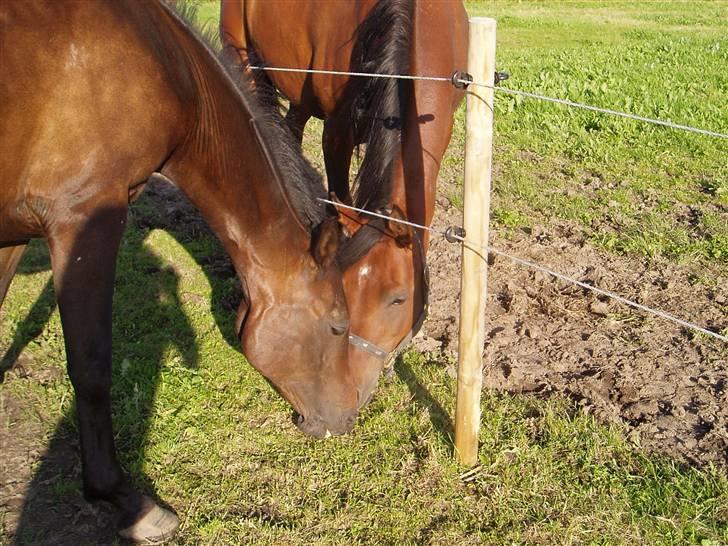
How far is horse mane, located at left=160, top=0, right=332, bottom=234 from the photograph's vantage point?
9.78 feet

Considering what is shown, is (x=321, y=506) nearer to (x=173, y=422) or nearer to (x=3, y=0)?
(x=173, y=422)

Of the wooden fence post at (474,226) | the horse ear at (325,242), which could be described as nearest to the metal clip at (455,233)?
the wooden fence post at (474,226)

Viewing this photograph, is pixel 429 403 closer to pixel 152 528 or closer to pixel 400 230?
pixel 400 230

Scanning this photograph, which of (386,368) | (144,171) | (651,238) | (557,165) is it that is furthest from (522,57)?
(144,171)

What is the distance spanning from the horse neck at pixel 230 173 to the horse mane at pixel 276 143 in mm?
26

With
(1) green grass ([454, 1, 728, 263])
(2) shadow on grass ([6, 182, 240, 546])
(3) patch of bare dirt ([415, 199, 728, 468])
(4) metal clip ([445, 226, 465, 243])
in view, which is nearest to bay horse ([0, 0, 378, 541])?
(2) shadow on grass ([6, 182, 240, 546])

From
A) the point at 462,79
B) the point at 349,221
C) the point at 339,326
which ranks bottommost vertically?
the point at 339,326

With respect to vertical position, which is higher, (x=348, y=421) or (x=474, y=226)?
(x=474, y=226)

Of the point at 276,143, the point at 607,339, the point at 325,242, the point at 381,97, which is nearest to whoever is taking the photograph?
the point at 325,242

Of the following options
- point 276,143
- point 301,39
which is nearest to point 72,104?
point 276,143

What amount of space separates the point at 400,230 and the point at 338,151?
4.30 ft

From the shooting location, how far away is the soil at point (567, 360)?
313cm

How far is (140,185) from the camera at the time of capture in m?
2.88

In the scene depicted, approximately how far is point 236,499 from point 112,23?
6.24ft
